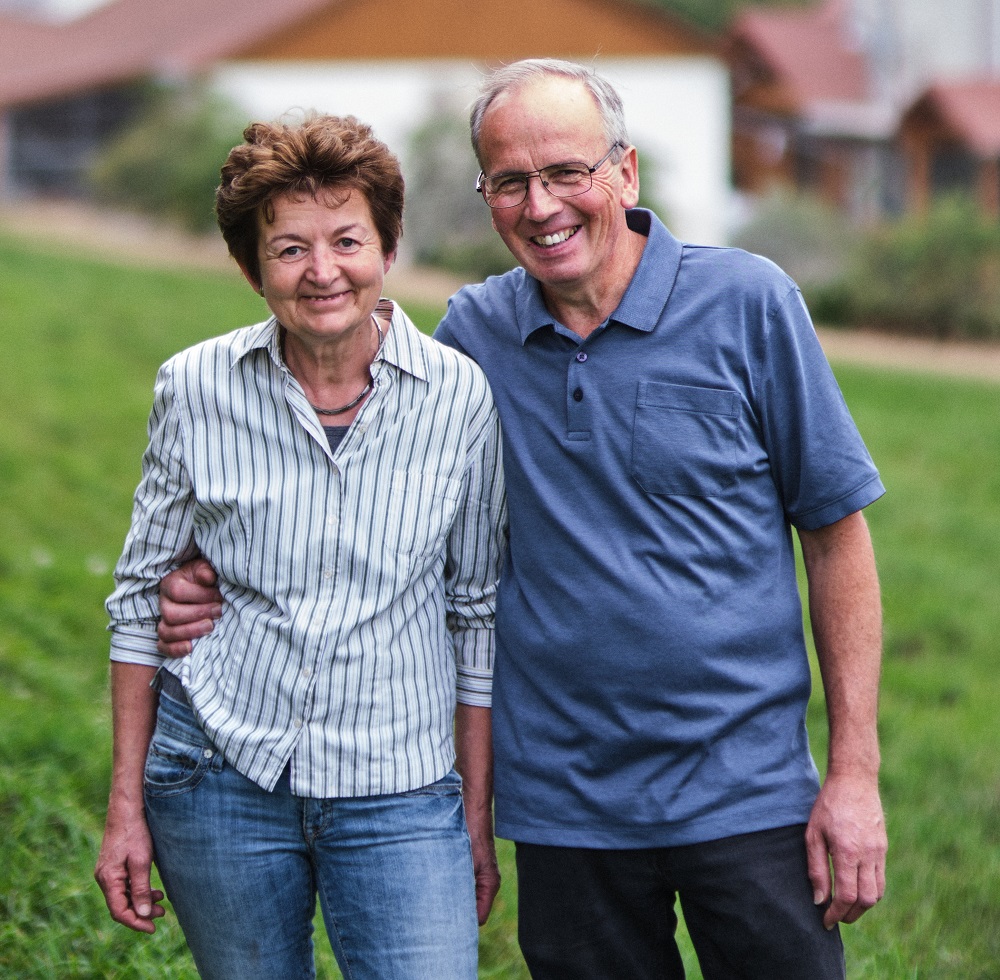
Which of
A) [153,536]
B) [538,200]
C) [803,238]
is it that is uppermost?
[538,200]

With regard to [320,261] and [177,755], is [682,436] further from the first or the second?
[177,755]

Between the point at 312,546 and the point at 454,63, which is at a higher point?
the point at 454,63

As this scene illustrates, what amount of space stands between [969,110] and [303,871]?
2615cm

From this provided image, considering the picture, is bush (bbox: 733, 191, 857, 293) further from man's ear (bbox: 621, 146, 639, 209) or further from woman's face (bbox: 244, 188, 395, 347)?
woman's face (bbox: 244, 188, 395, 347)

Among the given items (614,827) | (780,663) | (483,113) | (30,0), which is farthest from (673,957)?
(30,0)

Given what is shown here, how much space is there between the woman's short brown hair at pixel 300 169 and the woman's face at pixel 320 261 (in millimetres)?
22

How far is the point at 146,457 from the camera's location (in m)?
2.71

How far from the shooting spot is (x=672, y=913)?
290 cm

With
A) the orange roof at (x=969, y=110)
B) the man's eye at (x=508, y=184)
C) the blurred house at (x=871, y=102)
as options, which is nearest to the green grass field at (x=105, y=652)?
the man's eye at (x=508, y=184)

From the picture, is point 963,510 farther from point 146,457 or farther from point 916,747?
point 146,457

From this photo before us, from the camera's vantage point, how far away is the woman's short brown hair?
247cm

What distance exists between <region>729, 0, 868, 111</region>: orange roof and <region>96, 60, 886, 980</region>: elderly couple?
1111 inches

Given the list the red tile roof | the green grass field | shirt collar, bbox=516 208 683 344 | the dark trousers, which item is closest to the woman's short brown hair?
shirt collar, bbox=516 208 683 344

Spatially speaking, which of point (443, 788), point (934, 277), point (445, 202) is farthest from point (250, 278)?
point (445, 202)
